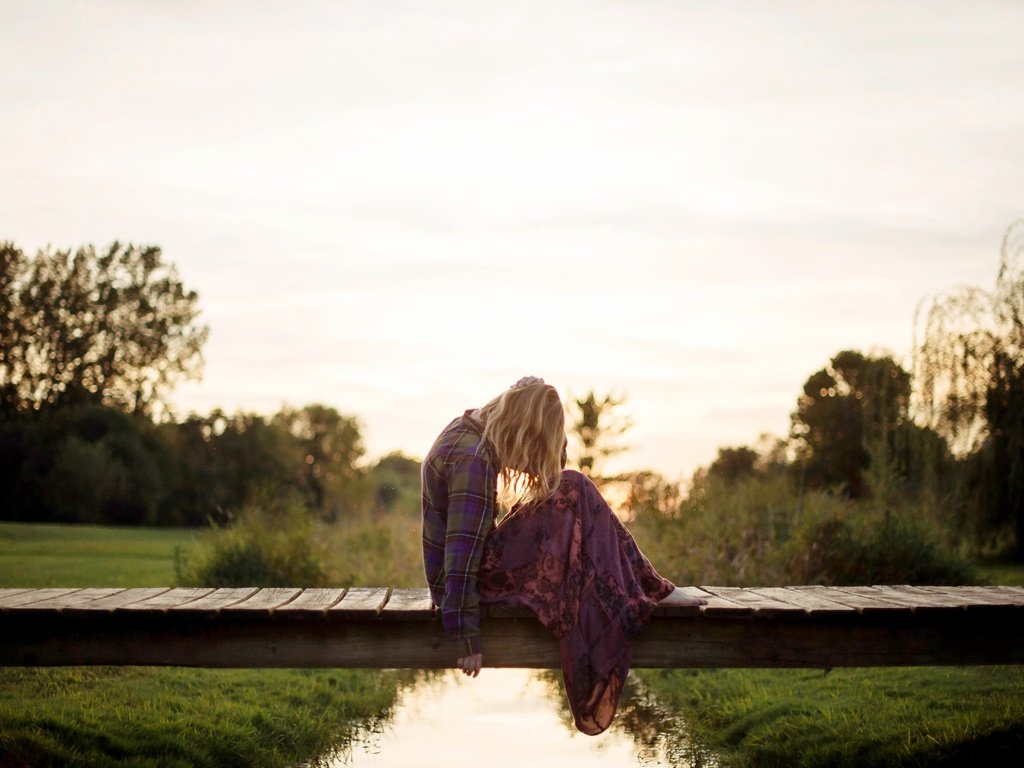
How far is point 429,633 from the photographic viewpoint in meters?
5.32

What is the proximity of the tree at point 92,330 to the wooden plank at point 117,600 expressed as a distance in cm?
2458

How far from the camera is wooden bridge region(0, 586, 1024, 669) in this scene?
17.3ft

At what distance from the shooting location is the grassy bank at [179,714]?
20.6 feet

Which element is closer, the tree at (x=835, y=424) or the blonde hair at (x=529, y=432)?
the blonde hair at (x=529, y=432)

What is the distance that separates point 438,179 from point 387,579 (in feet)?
18.9

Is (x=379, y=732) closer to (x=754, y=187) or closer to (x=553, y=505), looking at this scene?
(x=553, y=505)

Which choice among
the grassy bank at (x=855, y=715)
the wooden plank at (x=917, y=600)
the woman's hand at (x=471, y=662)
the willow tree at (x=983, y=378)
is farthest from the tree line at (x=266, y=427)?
the woman's hand at (x=471, y=662)

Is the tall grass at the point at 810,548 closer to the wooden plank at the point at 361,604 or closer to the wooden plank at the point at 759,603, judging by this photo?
the wooden plank at the point at 759,603

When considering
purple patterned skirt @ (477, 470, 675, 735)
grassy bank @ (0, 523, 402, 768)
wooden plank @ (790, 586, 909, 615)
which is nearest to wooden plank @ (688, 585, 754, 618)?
purple patterned skirt @ (477, 470, 675, 735)

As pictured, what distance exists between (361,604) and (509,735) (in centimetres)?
395

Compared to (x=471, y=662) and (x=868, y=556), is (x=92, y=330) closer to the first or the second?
(x=868, y=556)

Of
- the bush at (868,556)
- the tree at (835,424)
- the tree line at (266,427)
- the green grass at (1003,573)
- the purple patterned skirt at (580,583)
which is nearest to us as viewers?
the purple patterned skirt at (580,583)

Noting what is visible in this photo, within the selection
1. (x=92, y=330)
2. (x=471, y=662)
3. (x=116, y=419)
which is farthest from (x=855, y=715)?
(x=92, y=330)

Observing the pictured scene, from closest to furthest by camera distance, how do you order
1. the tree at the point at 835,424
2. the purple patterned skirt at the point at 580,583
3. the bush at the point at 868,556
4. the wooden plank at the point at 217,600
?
the purple patterned skirt at the point at 580,583
the wooden plank at the point at 217,600
the bush at the point at 868,556
the tree at the point at 835,424
